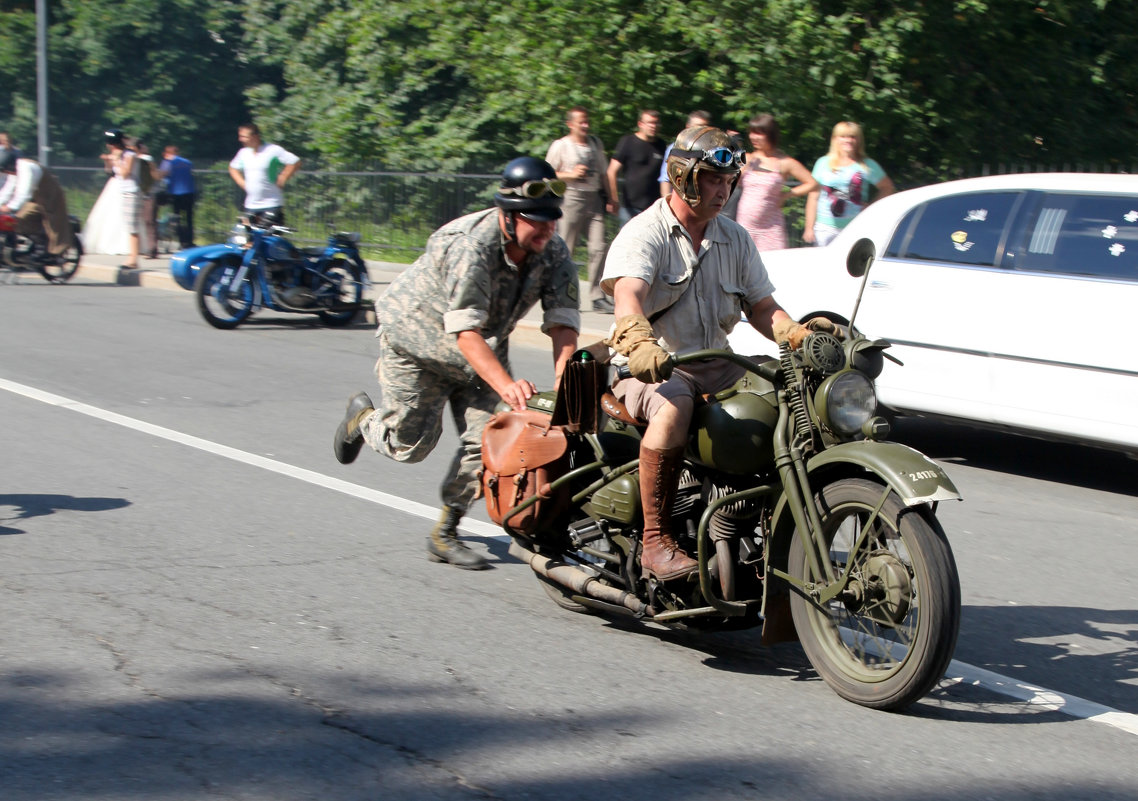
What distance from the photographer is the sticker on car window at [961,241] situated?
8312 millimetres

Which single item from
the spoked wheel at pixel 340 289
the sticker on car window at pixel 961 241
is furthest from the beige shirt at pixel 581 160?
the sticker on car window at pixel 961 241

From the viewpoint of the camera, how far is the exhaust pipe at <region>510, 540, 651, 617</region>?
15.7 ft

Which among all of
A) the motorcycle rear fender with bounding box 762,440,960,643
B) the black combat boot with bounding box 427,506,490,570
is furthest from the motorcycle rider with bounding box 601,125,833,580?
the black combat boot with bounding box 427,506,490,570

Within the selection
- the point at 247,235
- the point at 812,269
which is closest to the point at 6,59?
the point at 247,235

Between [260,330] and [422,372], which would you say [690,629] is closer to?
[422,372]

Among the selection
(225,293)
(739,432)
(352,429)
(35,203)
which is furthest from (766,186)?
(35,203)

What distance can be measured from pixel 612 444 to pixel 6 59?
39167 millimetres

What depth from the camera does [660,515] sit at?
15.1 ft

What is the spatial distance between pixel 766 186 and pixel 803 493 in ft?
27.0

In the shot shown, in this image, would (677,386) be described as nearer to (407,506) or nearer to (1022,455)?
(407,506)

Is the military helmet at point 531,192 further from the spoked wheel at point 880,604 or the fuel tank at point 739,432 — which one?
the spoked wheel at point 880,604

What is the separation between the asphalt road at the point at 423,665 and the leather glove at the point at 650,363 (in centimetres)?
100

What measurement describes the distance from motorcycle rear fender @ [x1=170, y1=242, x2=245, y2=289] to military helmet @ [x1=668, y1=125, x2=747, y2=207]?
1055 centimetres

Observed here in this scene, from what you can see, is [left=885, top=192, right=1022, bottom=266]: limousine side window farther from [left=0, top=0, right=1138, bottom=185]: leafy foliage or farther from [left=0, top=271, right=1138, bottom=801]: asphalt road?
[left=0, top=0, right=1138, bottom=185]: leafy foliage
